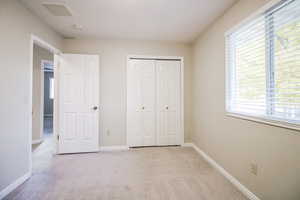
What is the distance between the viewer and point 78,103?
3.35m

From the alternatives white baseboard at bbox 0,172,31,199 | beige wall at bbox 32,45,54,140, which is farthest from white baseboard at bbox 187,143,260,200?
beige wall at bbox 32,45,54,140

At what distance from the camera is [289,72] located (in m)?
1.48

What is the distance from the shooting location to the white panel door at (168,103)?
149 inches

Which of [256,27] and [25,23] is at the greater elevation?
[25,23]

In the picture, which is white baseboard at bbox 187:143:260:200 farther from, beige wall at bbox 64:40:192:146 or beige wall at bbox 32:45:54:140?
beige wall at bbox 32:45:54:140

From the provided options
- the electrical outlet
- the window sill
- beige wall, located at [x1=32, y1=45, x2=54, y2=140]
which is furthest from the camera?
beige wall, located at [x1=32, y1=45, x2=54, y2=140]

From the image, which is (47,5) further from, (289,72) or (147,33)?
(289,72)

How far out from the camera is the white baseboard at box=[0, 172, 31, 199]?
188 cm

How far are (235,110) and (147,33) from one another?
7.14 ft

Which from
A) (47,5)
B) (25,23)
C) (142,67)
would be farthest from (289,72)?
(25,23)

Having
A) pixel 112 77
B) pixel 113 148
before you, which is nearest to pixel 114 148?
pixel 113 148

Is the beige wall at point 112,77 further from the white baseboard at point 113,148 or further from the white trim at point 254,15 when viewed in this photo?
the white trim at point 254,15

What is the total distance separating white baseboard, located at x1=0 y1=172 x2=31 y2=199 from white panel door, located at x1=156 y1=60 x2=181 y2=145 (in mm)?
2467

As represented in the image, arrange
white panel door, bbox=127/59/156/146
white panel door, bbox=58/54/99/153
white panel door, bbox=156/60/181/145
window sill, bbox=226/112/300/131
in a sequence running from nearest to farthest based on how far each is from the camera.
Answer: window sill, bbox=226/112/300/131, white panel door, bbox=58/54/99/153, white panel door, bbox=127/59/156/146, white panel door, bbox=156/60/181/145
